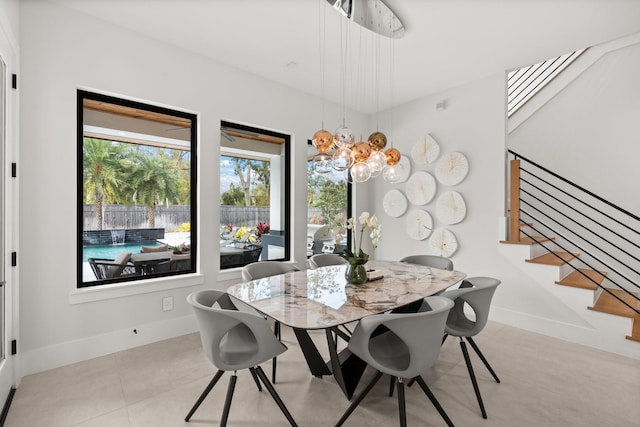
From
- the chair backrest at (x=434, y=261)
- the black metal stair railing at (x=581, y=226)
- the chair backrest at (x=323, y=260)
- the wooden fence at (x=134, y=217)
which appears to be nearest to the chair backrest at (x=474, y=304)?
the chair backrest at (x=434, y=261)

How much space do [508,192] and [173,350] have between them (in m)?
4.00

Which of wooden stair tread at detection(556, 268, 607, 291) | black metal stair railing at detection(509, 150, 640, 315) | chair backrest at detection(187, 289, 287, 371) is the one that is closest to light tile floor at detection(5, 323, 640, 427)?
chair backrest at detection(187, 289, 287, 371)

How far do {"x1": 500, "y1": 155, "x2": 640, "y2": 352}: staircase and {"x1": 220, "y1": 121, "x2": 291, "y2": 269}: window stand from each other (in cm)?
278

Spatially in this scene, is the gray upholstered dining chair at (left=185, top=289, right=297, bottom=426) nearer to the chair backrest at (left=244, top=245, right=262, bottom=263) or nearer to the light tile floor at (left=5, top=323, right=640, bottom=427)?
the light tile floor at (left=5, top=323, right=640, bottom=427)

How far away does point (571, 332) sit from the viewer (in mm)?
3098

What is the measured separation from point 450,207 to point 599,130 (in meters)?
1.90

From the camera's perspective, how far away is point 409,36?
9.45ft

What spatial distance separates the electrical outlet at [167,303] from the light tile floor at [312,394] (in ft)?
1.27

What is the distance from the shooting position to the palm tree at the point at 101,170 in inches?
107

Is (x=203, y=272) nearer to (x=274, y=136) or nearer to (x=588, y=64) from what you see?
(x=274, y=136)

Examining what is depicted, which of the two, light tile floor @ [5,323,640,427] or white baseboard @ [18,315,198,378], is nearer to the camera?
light tile floor @ [5,323,640,427]

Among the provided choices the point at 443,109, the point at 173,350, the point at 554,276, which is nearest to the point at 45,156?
the point at 173,350

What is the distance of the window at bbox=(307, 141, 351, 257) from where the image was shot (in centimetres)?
439

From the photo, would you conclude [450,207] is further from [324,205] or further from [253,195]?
[253,195]
